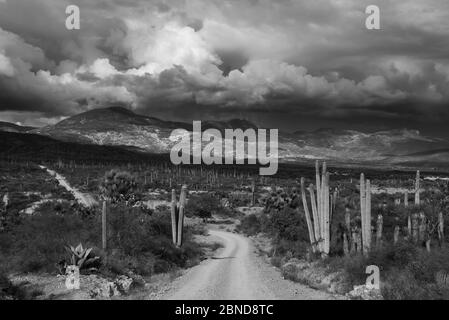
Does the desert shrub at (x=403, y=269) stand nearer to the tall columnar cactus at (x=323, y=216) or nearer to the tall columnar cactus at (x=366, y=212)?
the tall columnar cactus at (x=366, y=212)

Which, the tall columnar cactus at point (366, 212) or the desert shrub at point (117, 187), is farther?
the desert shrub at point (117, 187)

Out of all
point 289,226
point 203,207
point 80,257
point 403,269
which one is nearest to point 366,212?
point 403,269

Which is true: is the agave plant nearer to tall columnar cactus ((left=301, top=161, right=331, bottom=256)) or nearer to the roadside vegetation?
the roadside vegetation

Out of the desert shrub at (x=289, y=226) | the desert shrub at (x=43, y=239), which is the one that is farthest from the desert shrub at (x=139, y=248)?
the desert shrub at (x=289, y=226)

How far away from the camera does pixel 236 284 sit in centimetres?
1784

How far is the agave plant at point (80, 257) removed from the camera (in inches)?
685

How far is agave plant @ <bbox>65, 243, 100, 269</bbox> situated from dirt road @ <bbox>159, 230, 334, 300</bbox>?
3043 millimetres

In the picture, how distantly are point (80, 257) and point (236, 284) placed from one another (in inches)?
216

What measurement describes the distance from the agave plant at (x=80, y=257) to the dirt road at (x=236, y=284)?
9.98 feet

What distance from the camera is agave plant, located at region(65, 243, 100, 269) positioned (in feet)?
57.1

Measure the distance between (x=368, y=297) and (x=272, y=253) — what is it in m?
14.5

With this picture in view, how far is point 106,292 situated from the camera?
15.8 meters

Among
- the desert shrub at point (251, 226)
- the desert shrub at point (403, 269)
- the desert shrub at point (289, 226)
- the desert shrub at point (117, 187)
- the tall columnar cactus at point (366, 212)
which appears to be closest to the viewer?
the desert shrub at point (403, 269)

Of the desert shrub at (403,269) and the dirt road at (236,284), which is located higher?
the desert shrub at (403,269)
